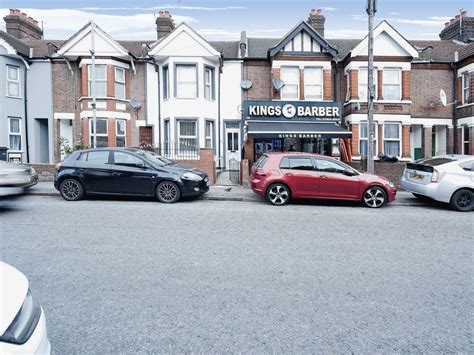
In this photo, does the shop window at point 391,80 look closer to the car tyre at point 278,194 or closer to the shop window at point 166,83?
the car tyre at point 278,194

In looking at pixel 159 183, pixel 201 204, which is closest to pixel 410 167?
pixel 201 204

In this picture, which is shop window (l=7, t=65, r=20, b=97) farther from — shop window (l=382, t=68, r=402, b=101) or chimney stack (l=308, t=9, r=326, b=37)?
shop window (l=382, t=68, r=402, b=101)

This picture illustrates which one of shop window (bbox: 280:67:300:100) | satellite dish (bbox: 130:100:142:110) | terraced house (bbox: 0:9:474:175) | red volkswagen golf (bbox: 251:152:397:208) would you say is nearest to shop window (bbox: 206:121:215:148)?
terraced house (bbox: 0:9:474:175)

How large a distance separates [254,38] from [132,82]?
872 centimetres

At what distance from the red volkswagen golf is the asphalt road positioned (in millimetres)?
2009

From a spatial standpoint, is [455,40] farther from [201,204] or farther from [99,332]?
[99,332]

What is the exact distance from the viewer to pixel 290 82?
58.0ft

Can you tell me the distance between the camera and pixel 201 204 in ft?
31.3

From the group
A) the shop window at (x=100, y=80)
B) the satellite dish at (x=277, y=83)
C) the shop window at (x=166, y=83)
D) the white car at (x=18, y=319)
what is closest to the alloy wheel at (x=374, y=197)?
the white car at (x=18, y=319)

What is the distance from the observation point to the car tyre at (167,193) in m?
9.57

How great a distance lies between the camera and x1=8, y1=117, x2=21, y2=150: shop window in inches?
706

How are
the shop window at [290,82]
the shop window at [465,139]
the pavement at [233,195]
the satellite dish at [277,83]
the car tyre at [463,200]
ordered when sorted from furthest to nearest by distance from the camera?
the shop window at [465,139], the shop window at [290,82], the satellite dish at [277,83], the pavement at [233,195], the car tyre at [463,200]

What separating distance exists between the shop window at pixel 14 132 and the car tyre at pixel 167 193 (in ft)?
44.3

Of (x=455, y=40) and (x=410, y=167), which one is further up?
(x=455, y=40)
